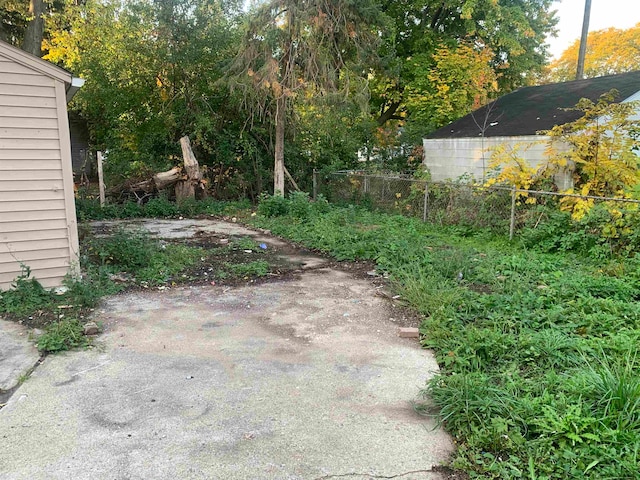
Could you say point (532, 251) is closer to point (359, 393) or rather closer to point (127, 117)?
point (359, 393)

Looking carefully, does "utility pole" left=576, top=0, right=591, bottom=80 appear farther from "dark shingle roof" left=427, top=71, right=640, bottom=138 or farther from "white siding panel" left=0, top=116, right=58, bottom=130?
"white siding panel" left=0, top=116, right=58, bottom=130

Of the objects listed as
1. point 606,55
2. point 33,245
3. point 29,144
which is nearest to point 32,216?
point 33,245

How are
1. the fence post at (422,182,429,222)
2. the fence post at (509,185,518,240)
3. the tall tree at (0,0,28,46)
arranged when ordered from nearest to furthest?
the fence post at (509,185,518,240) → the fence post at (422,182,429,222) → the tall tree at (0,0,28,46)

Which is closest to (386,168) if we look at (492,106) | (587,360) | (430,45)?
(492,106)

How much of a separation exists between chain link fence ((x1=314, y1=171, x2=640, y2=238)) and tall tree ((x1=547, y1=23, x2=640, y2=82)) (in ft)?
69.4

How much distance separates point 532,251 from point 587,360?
161 inches

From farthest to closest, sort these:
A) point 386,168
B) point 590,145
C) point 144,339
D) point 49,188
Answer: point 386,168 < point 590,145 < point 49,188 < point 144,339

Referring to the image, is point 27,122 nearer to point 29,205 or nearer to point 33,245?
point 29,205

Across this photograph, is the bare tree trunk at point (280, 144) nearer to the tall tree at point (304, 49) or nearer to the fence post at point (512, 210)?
the tall tree at point (304, 49)

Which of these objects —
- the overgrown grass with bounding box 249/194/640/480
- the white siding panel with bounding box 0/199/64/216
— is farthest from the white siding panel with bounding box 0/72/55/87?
the overgrown grass with bounding box 249/194/640/480

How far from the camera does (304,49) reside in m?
11.0

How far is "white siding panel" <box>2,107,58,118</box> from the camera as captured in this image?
5.16m

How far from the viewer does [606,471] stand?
2.36 m

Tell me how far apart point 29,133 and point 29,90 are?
47cm
